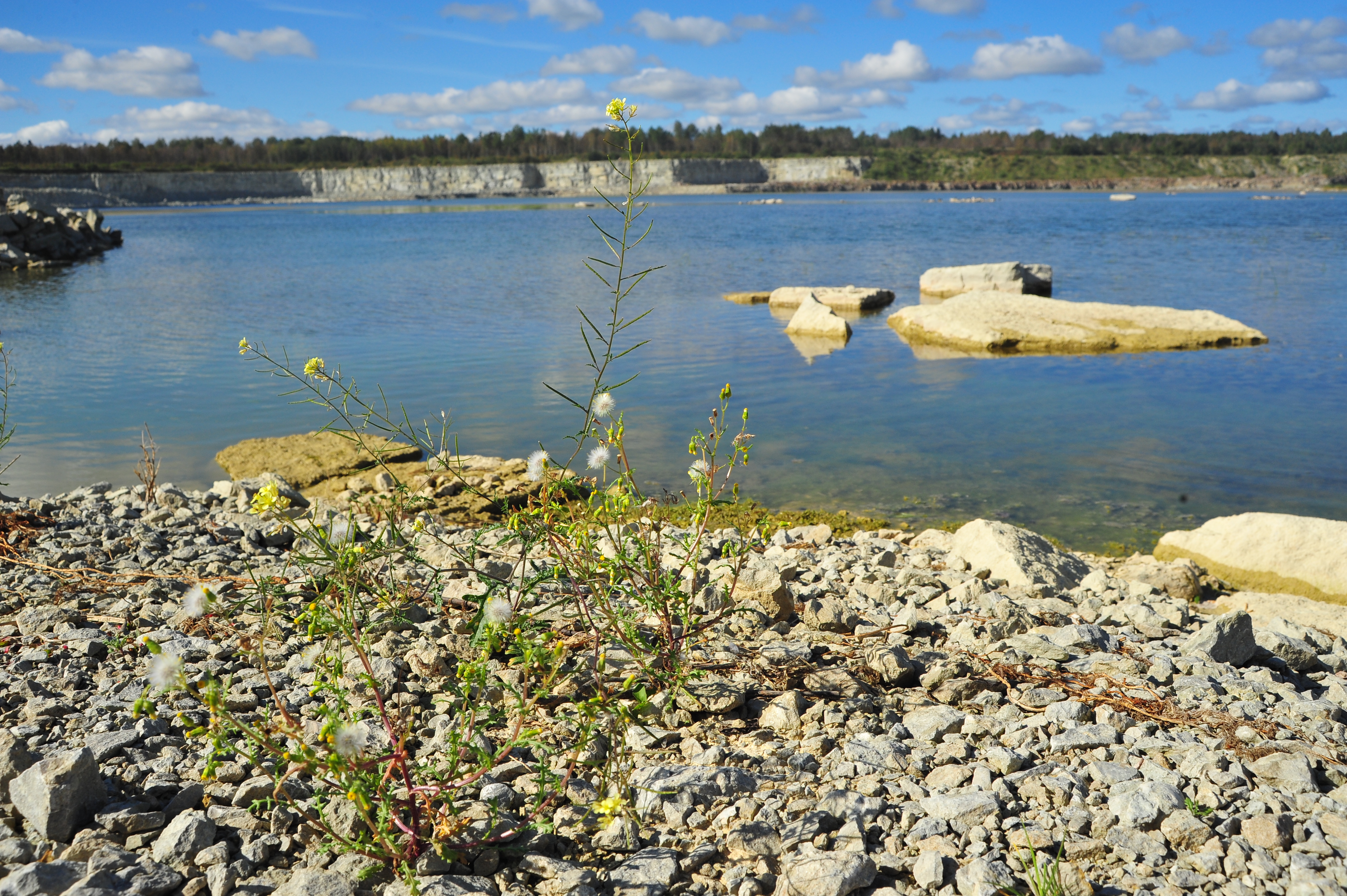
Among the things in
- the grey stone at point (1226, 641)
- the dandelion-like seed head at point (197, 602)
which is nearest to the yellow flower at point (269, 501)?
the dandelion-like seed head at point (197, 602)

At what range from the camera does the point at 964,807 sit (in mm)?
2746

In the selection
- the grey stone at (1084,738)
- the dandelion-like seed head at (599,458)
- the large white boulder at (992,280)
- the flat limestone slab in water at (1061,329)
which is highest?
the large white boulder at (992,280)

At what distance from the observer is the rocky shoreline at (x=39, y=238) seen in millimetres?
35375

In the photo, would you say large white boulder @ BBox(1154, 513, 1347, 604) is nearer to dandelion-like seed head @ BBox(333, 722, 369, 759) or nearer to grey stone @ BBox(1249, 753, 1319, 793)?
grey stone @ BBox(1249, 753, 1319, 793)

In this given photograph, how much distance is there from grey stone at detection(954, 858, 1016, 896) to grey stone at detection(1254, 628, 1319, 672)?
271cm

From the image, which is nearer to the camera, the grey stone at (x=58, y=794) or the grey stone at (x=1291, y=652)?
the grey stone at (x=58, y=794)

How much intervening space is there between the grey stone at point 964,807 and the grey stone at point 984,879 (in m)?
0.21

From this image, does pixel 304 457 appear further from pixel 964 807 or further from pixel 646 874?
pixel 964 807

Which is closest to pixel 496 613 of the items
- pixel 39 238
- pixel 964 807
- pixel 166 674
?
pixel 166 674

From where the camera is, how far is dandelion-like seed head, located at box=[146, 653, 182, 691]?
2.11 metres

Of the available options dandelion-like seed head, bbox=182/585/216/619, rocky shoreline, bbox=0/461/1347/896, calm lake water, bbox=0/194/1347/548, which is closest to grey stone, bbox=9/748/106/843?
rocky shoreline, bbox=0/461/1347/896

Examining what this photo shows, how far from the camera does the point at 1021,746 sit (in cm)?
315

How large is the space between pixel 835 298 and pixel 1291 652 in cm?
1821

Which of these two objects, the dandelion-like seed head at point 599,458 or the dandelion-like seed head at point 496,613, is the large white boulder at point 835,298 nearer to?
the dandelion-like seed head at point 599,458
